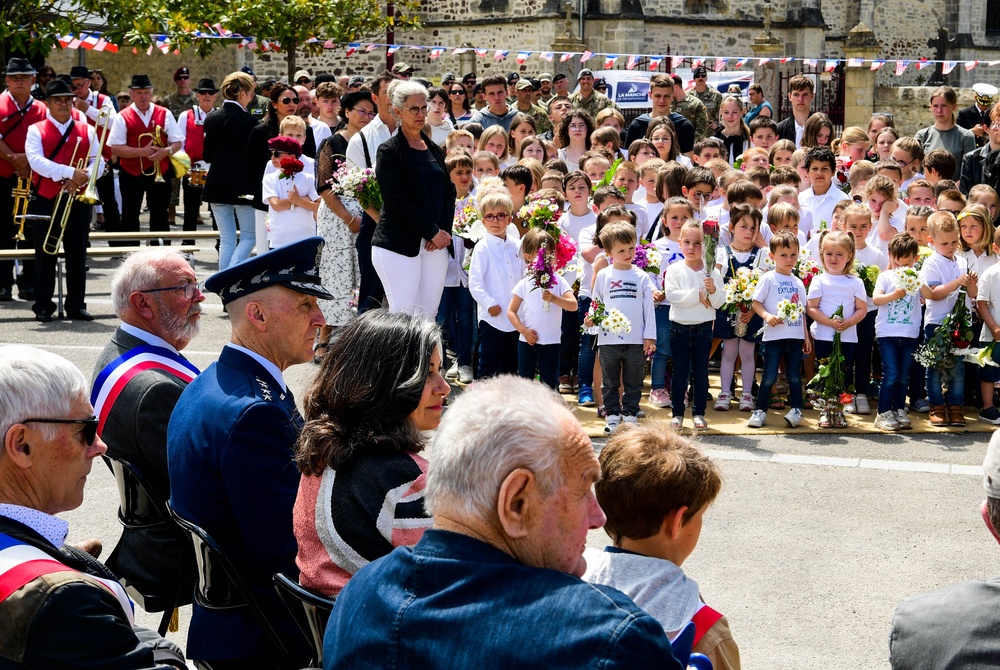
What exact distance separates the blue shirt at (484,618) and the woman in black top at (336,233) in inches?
317

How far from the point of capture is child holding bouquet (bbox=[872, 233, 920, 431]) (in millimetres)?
8891

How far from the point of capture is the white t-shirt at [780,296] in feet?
29.0

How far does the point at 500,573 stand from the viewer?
2.28 meters

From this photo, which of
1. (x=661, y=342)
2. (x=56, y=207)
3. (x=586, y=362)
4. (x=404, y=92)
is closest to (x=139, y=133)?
(x=56, y=207)

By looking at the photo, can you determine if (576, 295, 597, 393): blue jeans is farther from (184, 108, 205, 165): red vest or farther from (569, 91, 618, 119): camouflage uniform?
(184, 108, 205, 165): red vest

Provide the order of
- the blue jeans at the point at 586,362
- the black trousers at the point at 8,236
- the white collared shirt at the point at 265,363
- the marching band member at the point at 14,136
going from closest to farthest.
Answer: the white collared shirt at the point at 265,363
the blue jeans at the point at 586,362
the marching band member at the point at 14,136
the black trousers at the point at 8,236

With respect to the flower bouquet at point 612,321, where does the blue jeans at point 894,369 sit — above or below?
below

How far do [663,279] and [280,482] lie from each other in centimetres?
582

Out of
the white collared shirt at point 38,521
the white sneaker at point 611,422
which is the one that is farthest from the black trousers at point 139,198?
the white collared shirt at point 38,521

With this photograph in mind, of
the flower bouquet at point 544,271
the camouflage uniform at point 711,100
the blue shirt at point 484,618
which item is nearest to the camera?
the blue shirt at point 484,618

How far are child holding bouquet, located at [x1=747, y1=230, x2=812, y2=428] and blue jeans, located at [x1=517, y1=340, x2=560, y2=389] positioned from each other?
1.46 m

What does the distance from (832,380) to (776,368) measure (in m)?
0.40

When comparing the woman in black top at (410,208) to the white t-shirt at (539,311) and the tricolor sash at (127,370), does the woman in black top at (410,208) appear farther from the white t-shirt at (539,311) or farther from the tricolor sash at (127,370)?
the tricolor sash at (127,370)

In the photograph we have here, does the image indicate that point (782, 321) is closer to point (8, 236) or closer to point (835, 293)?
point (835, 293)
